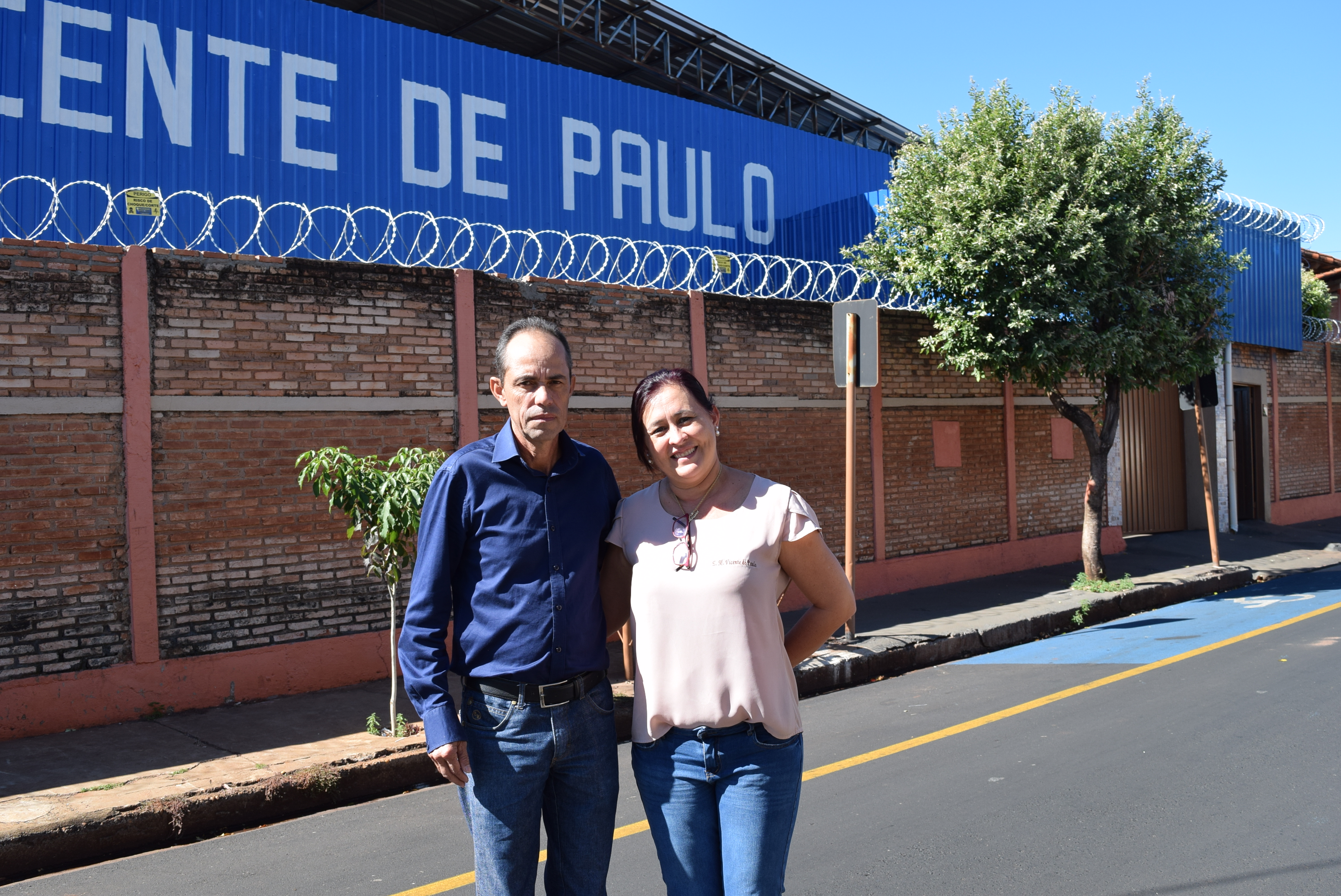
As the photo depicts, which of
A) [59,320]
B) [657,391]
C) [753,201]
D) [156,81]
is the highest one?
→ [753,201]

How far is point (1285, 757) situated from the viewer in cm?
552

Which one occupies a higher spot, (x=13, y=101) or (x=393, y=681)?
(x=13, y=101)

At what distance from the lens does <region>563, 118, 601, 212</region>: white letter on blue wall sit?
47.1 feet

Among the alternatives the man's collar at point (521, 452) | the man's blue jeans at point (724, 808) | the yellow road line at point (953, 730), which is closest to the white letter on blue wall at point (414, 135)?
the yellow road line at point (953, 730)

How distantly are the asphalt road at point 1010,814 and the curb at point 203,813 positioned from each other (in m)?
0.13

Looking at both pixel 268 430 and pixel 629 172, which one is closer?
pixel 268 430

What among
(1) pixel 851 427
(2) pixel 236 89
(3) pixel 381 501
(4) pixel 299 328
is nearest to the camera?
(3) pixel 381 501

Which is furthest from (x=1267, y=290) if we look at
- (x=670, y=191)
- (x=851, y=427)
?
(x=851, y=427)

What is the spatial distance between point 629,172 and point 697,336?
5932mm

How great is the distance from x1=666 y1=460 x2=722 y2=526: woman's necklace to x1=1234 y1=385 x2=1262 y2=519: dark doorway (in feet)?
66.4

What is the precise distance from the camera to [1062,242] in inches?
417

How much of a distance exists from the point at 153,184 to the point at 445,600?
1029 cm

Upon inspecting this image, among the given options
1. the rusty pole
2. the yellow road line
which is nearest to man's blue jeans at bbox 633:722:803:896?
the yellow road line

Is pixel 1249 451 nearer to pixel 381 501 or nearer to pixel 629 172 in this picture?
pixel 629 172
